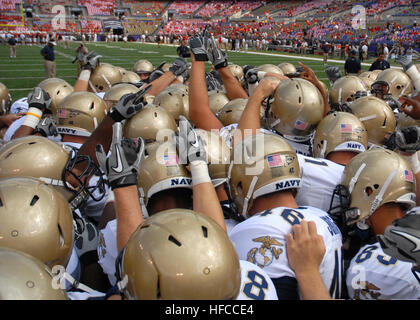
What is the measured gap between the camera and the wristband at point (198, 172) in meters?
2.39

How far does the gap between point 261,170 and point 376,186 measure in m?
0.86

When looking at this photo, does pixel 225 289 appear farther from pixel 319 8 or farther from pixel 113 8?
pixel 113 8

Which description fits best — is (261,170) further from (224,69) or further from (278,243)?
(224,69)

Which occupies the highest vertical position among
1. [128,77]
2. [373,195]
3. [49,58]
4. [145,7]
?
[145,7]

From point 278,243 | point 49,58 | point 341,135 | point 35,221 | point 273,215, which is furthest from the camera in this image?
point 49,58

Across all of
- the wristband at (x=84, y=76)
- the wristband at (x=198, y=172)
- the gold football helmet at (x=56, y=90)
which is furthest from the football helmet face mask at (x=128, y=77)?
the wristband at (x=198, y=172)

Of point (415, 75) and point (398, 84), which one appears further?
point (398, 84)

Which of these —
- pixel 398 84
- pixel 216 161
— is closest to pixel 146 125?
pixel 216 161

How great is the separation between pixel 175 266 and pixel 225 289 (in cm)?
24

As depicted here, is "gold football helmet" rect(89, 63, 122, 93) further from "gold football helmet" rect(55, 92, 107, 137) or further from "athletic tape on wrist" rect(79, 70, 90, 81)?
"gold football helmet" rect(55, 92, 107, 137)

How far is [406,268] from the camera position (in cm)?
208

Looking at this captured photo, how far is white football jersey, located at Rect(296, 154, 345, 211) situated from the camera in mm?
2949

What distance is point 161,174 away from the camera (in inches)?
100.0

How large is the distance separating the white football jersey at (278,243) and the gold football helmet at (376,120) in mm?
2303
